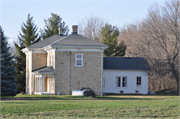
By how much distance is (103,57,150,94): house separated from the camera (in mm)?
32188

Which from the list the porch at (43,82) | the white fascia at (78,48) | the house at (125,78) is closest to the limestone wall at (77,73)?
the white fascia at (78,48)

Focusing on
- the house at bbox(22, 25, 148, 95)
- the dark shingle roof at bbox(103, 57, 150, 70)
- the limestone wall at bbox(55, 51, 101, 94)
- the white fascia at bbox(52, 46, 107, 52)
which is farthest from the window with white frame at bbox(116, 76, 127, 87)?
the white fascia at bbox(52, 46, 107, 52)

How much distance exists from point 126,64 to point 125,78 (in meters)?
1.73

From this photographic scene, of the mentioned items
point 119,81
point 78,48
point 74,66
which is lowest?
point 119,81

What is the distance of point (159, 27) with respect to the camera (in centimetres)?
3116

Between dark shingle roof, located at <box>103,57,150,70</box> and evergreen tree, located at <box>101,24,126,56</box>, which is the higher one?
evergreen tree, located at <box>101,24,126,56</box>

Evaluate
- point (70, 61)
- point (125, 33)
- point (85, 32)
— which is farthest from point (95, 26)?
point (70, 61)

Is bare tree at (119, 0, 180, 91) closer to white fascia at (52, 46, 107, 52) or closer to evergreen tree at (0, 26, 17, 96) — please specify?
white fascia at (52, 46, 107, 52)

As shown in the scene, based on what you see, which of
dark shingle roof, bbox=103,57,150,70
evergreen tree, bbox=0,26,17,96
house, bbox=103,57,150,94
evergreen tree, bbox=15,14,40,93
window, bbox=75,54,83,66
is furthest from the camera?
evergreen tree, bbox=15,14,40,93

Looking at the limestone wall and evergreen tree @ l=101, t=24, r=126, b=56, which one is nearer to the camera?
the limestone wall

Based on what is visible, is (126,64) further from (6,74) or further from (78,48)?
(6,74)

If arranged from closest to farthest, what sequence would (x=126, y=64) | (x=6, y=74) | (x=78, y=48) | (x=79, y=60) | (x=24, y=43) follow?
(x=6, y=74), (x=78, y=48), (x=79, y=60), (x=126, y=64), (x=24, y=43)

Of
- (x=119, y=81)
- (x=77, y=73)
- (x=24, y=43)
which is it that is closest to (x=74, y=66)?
(x=77, y=73)

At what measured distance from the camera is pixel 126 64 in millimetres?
33031
